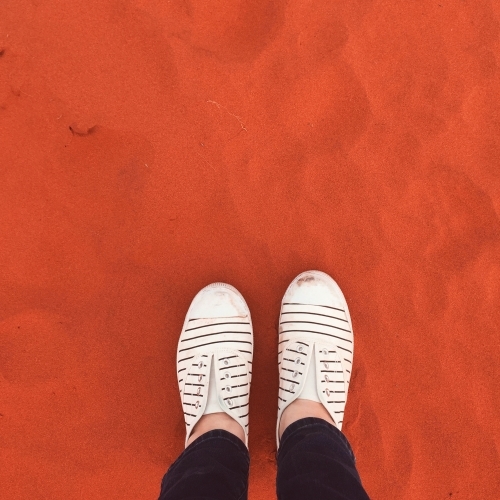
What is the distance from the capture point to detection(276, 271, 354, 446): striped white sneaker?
1.58 m

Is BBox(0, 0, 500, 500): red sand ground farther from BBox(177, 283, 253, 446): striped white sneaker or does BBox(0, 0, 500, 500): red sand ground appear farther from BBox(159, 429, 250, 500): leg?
BBox(159, 429, 250, 500): leg

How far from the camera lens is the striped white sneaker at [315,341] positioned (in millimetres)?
1577

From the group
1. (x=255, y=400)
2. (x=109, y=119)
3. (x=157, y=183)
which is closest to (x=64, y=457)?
(x=255, y=400)

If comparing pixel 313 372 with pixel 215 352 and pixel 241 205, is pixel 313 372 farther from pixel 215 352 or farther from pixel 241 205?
pixel 241 205

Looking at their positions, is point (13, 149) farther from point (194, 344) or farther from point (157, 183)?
point (194, 344)

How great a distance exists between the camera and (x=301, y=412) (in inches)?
59.1

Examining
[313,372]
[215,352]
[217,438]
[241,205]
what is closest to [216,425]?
[217,438]

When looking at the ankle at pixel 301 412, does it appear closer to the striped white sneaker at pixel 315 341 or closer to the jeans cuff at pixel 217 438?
the striped white sneaker at pixel 315 341

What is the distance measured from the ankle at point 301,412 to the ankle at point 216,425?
16 cm

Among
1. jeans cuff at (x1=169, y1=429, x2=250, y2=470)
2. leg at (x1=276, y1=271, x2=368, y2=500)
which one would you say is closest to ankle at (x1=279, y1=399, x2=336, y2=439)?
leg at (x1=276, y1=271, x2=368, y2=500)

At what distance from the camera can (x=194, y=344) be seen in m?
1.66

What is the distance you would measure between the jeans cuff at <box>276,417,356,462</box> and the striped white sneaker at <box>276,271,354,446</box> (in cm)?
15

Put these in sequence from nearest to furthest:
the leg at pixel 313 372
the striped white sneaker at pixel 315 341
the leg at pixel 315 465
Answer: the leg at pixel 315 465 → the leg at pixel 313 372 → the striped white sneaker at pixel 315 341

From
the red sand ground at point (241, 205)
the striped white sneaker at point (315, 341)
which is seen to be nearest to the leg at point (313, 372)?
the striped white sneaker at point (315, 341)
